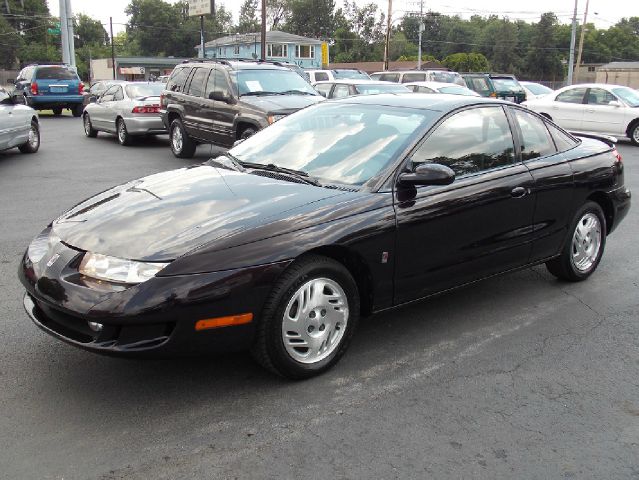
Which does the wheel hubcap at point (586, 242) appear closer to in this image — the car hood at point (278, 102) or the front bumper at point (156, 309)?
the front bumper at point (156, 309)

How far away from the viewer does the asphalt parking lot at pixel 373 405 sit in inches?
116

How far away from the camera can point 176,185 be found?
4188 millimetres

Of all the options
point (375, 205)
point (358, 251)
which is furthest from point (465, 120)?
point (358, 251)

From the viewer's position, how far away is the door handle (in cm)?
466

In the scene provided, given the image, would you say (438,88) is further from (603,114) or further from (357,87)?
(603,114)

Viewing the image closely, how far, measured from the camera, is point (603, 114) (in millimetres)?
16781

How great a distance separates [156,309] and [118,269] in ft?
1.00

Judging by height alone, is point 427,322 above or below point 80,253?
below

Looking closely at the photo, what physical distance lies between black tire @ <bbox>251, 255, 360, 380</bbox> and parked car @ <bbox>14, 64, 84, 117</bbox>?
892 inches

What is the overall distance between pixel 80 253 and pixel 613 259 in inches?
198

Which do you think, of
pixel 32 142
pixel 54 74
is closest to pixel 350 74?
pixel 54 74

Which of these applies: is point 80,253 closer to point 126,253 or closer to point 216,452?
point 126,253

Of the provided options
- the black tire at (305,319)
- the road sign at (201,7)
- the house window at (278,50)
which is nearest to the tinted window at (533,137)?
the black tire at (305,319)

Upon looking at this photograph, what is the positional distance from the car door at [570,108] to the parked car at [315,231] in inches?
500
